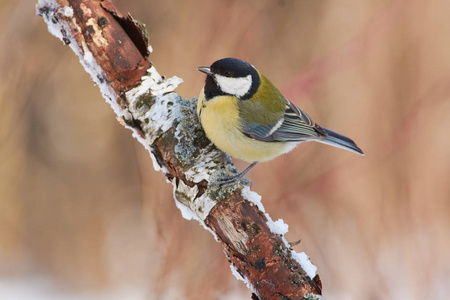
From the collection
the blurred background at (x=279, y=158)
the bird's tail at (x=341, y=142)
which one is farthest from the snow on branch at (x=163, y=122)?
the blurred background at (x=279, y=158)

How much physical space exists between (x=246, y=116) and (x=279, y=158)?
3.52 ft

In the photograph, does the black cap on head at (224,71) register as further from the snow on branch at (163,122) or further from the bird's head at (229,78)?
the snow on branch at (163,122)

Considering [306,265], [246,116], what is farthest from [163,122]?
[306,265]

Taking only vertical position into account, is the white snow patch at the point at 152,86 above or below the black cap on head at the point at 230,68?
below

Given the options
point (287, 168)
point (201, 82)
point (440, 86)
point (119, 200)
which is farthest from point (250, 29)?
point (119, 200)

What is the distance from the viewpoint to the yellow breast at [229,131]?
167 centimetres

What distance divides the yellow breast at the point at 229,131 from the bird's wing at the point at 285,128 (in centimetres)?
3

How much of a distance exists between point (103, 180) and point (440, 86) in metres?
2.43

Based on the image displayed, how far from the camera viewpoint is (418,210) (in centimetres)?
286

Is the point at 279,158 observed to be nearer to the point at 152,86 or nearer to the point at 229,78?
the point at 229,78

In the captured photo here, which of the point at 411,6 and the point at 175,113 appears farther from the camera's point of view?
the point at 411,6

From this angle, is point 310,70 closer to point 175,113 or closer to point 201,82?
point 201,82

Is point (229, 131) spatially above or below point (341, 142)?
below

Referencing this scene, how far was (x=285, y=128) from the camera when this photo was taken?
1895 mm
